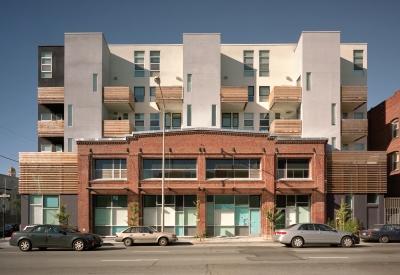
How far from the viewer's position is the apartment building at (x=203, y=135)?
3062cm

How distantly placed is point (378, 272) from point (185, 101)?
23201 mm

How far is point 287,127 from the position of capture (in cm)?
3359

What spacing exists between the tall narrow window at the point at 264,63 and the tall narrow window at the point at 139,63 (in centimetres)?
1099

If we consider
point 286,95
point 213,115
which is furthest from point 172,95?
point 286,95

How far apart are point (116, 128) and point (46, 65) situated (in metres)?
8.90

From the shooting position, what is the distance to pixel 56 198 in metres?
31.4

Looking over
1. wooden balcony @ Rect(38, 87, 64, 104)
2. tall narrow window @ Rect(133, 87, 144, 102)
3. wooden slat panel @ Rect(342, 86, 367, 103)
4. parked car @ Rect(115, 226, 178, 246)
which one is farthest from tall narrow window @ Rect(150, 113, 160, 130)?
wooden slat panel @ Rect(342, 86, 367, 103)

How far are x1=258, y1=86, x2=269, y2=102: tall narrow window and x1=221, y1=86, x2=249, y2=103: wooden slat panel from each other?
2845 millimetres

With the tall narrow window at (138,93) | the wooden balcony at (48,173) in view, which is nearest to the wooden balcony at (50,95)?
the wooden balcony at (48,173)

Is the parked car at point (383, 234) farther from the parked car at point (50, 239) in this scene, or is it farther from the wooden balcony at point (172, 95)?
the wooden balcony at point (172, 95)

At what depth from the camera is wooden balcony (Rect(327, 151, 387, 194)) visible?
1225 inches

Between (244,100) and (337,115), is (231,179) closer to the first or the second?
(244,100)

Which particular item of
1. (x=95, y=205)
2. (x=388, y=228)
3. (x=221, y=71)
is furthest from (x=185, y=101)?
(x=388, y=228)

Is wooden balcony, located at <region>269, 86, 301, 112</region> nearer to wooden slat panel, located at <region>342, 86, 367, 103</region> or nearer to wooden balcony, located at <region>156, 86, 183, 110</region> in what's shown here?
wooden slat panel, located at <region>342, 86, 367, 103</region>
